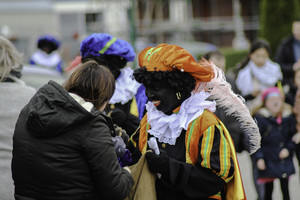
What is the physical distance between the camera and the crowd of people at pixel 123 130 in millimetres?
2537

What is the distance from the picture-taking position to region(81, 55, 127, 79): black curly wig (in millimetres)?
4055

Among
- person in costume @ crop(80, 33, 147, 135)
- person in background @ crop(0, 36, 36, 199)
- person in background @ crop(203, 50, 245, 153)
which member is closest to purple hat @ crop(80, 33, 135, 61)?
person in costume @ crop(80, 33, 147, 135)

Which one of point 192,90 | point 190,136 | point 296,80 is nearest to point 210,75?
point 192,90

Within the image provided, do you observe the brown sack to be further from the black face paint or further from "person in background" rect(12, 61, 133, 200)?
the black face paint

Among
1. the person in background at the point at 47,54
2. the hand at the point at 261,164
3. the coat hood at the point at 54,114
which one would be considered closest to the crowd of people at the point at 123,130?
the coat hood at the point at 54,114

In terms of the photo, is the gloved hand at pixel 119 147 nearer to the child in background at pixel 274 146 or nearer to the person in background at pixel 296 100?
the child in background at pixel 274 146

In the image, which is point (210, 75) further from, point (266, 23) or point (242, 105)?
point (266, 23)

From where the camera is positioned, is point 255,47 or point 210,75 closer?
point 210,75

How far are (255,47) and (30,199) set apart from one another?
4.44 meters

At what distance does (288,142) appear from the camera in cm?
538

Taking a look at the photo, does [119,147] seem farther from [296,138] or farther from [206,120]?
[296,138]

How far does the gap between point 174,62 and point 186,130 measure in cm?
42

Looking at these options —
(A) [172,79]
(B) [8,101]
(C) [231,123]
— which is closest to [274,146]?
(C) [231,123]

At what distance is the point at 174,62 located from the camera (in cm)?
297
